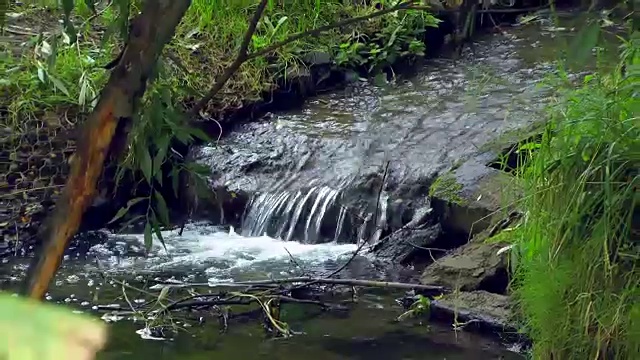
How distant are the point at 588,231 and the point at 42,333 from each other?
2.76m

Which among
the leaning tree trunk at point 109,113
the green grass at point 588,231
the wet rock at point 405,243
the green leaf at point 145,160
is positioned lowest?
the wet rock at point 405,243

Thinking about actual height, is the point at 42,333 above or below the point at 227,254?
above

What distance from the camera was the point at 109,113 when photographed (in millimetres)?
1092

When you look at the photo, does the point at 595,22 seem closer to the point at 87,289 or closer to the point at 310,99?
the point at 87,289

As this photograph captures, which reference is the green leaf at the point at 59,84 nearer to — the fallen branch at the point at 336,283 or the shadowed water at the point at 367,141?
the shadowed water at the point at 367,141

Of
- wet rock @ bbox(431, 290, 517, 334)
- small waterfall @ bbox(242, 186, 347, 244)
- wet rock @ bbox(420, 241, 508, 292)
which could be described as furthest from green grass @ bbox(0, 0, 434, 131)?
wet rock @ bbox(431, 290, 517, 334)

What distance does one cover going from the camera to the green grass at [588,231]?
2850mm

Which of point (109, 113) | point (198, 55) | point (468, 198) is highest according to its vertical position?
point (109, 113)

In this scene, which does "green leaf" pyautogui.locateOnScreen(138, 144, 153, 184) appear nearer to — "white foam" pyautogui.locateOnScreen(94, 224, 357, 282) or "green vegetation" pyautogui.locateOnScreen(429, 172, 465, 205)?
"white foam" pyautogui.locateOnScreen(94, 224, 357, 282)

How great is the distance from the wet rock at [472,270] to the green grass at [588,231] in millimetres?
1133

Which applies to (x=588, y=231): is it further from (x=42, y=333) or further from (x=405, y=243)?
(x=42, y=333)

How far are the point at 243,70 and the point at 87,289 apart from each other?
9.82ft

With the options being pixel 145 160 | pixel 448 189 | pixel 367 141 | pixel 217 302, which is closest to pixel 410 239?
pixel 448 189

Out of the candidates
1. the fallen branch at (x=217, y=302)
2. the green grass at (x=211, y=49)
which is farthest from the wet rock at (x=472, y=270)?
the green grass at (x=211, y=49)
